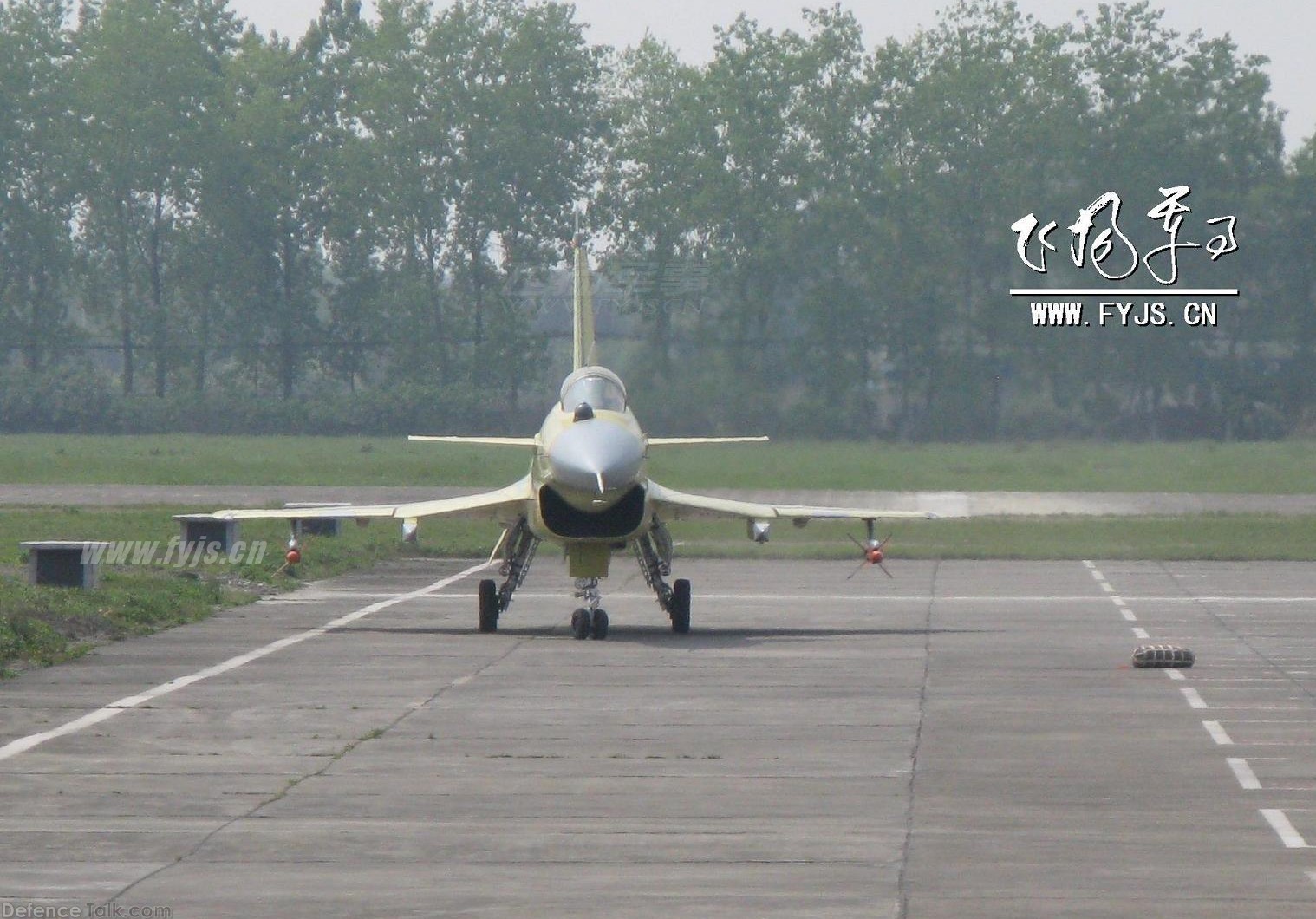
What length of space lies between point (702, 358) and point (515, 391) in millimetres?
29507

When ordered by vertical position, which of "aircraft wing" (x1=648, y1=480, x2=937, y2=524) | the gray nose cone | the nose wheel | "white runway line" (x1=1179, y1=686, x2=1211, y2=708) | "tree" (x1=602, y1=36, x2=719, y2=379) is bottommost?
"white runway line" (x1=1179, y1=686, x2=1211, y2=708)

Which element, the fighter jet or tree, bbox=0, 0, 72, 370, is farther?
tree, bbox=0, 0, 72, 370

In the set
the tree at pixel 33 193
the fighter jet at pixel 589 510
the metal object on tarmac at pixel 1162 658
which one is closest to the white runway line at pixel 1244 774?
the metal object on tarmac at pixel 1162 658

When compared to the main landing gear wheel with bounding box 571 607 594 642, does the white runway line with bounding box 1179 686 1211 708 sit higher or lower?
lower

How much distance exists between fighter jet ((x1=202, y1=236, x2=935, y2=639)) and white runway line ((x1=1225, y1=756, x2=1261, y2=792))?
835 centimetres

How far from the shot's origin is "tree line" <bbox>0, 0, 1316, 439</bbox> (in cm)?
6788

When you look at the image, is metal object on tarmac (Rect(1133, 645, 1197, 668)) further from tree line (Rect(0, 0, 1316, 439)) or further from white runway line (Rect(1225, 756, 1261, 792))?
tree line (Rect(0, 0, 1316, 439))

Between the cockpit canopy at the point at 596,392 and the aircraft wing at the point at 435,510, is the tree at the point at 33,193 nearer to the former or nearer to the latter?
the aircraft wing at the point at 435,510

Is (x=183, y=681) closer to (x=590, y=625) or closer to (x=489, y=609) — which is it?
(x=590, y=625)

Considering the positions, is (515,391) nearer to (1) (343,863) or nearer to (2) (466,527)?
(2) (466,527)

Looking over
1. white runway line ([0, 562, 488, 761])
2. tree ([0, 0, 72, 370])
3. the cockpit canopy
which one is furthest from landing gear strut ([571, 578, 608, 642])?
tree ([0, 0, 72, 370])

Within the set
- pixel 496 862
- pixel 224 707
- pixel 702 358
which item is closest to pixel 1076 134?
pixel 702 358

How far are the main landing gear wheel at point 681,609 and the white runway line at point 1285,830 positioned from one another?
1227 centimetres

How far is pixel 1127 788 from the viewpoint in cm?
1300
